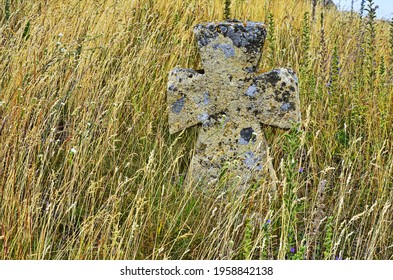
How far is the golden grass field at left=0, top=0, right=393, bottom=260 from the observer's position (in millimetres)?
2203

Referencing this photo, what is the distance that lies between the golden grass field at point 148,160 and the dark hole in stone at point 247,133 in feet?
0.70

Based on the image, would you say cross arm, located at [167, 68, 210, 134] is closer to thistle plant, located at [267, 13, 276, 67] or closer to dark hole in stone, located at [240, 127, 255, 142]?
dark hole in stone, located at [240, 127, 255, 142]

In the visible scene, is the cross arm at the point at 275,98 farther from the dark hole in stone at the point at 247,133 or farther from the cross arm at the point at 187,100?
the cross arm at the point at 187,100

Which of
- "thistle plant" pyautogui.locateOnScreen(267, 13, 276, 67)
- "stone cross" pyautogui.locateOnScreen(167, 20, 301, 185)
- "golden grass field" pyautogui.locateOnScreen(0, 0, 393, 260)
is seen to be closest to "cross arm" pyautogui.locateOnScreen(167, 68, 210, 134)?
"stone cross" pyautogui.locateOnScreen(167, 20, 301, 185)

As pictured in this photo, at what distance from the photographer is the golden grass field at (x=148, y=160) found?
2203 mm

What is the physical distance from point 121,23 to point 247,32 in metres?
1.64

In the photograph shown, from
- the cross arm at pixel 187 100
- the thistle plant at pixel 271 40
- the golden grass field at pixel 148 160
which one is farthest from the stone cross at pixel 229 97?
the thistle plant at pixel 271 40

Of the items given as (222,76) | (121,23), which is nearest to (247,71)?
(222,76)

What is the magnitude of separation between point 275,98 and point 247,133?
28cm

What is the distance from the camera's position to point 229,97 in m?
2.97

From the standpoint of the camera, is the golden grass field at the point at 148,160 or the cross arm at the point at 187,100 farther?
the cross arm at the point at 187,100

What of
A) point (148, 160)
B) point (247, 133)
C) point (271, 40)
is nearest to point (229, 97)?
point (247, 133)

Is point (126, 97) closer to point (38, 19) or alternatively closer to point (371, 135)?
point (38, 19)

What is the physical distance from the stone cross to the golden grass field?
19cm
